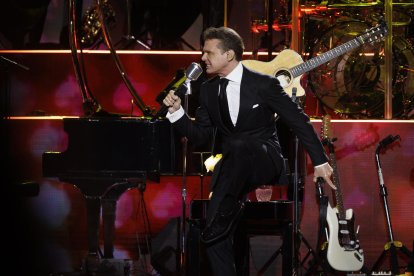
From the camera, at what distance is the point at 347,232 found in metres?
6.80

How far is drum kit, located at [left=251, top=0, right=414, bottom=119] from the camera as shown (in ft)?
25.6

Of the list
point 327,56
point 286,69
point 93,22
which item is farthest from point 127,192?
point 327,56

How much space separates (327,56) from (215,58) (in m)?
1.41

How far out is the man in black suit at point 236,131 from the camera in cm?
495

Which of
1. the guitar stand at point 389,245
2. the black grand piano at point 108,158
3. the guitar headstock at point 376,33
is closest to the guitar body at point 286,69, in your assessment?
the guitar headstock at point 376,33

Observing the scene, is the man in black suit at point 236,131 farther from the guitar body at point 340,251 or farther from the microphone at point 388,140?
the microphone at point 388,140

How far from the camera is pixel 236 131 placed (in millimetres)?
5082

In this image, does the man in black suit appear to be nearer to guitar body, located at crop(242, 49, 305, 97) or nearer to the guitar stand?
guitar body, located at crop(242, 49, 305, 97)

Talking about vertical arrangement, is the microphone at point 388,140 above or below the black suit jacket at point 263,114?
below

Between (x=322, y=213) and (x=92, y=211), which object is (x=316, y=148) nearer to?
(x=322, y=213)

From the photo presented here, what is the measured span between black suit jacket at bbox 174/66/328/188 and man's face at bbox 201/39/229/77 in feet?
0.24

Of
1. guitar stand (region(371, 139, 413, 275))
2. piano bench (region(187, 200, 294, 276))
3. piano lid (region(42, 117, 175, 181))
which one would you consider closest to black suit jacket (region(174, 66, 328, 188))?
piano bench (region(187, 200, 294, 276))

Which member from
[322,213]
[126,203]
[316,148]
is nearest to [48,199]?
[126,203]

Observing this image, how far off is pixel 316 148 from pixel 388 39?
303 cm
